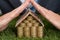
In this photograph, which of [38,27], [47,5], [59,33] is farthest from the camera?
[47,5]

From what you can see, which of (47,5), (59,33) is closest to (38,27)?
(59,33)

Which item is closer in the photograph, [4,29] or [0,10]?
[4,29]

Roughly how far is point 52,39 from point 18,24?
0.31 m

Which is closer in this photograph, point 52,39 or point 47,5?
point 52,39

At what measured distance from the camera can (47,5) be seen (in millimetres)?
3213

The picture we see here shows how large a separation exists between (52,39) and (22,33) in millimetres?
257

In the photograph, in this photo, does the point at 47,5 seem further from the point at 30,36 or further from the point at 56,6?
the point at 30,36

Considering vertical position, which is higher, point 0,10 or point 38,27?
point 0,10

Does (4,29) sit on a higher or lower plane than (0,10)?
lower

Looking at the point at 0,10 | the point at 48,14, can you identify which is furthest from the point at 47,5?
the point at 48,14

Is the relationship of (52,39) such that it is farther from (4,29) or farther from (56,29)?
(4,29)

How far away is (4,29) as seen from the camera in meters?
2.63

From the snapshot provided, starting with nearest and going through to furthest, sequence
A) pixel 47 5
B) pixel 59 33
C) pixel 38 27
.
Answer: pixel 38 27 → pixel 59 33 → pixel 47 5

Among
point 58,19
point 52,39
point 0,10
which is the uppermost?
point 0,10
